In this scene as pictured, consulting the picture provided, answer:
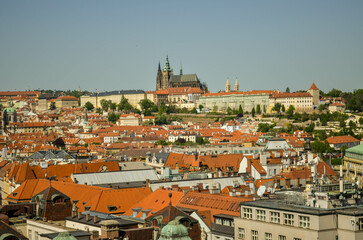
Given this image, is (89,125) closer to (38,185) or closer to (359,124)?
(359,124)

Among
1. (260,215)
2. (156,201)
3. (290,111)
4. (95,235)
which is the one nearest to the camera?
(260,215)

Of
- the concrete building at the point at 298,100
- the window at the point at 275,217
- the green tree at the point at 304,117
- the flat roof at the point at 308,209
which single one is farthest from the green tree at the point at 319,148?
the window at the point at 275,217

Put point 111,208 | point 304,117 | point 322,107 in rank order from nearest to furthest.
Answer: point 111,208 → point 304,117 → point 322,107

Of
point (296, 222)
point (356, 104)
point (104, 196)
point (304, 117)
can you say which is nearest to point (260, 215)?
point (296, 222)

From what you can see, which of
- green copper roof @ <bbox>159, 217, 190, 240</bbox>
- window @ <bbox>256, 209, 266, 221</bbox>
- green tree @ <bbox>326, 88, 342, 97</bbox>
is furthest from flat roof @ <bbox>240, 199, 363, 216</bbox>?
green tree @ <bbox>326, 88, 342, 97</bbox>

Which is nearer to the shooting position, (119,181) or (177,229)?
(177,229)

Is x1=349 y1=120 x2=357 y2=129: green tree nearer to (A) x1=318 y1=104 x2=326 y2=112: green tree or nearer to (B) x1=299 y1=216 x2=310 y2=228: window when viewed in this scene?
(A) x1=318 y1=104 x2=326 y2=112: green tree

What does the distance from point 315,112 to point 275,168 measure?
10380 cm

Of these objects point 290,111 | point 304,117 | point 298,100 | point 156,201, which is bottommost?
point 156,201

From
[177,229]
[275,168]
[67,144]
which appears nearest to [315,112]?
[67,144]

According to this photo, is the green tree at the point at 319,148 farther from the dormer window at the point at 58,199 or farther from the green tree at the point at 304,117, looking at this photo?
the dormer window at the point at 58,199

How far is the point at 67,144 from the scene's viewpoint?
14400 cm

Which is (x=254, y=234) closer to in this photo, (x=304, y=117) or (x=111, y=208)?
(x=111, y=208)

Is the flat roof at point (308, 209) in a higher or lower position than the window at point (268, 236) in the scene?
higher
